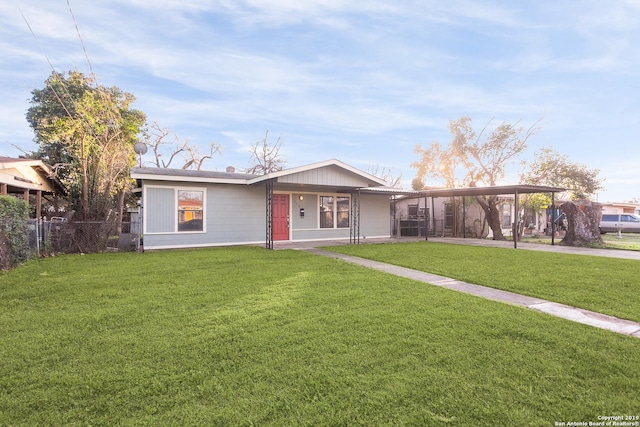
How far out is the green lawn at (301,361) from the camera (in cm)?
211


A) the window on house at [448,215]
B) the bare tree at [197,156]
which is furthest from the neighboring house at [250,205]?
the bare tree at [197,156]

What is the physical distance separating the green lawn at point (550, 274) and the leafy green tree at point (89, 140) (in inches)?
329

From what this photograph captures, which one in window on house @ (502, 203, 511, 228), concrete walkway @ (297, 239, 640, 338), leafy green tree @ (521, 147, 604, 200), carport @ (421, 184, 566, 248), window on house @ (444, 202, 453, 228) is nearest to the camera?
concrete walkway @ (297, 239, 640, 338)

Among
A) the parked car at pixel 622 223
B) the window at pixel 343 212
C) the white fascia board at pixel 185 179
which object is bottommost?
the parked car at pixel 622 223

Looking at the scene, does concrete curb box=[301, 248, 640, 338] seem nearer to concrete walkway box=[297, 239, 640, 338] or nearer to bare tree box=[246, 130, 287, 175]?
concrete walkway box=[297, 239, 640, 338]

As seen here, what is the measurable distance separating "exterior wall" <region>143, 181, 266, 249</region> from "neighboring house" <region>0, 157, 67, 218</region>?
4.15 m

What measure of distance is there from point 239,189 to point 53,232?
574 cm

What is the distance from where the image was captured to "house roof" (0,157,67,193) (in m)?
11.3

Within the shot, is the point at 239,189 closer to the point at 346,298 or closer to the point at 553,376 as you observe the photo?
the point at 346,298

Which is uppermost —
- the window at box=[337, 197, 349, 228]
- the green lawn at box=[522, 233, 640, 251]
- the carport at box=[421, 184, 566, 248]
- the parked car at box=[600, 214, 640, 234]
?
the carport at box=[421, 184, 566, 248]

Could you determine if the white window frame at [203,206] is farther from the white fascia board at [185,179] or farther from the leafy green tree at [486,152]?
the leafy green tree at [486,152]

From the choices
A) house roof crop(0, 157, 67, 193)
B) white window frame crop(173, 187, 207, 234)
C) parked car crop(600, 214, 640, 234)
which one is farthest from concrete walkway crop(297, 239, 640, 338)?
parked car crop(600, 214, 640, 234)

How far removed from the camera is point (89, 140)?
1183 cm

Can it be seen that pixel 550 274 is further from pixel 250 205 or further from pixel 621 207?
pixel 621 207
